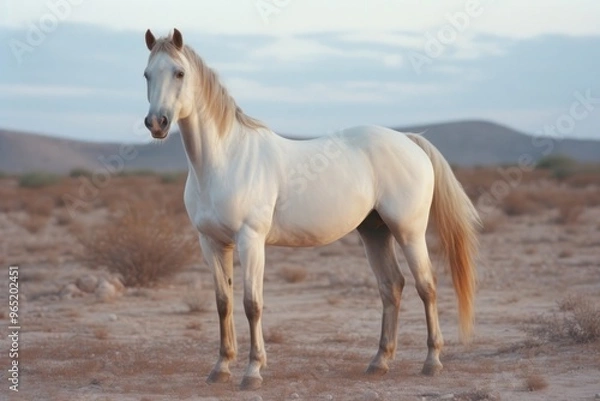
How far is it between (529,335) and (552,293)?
3723 mm

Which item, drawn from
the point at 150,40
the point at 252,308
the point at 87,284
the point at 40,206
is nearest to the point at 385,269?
the point at 252,308

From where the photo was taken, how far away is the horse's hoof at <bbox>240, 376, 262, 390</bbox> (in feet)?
22.5

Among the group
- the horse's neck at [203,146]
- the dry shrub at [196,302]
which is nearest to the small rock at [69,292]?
the dry shrub at [196,302]

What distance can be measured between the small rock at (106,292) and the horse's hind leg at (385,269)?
501 centimetres

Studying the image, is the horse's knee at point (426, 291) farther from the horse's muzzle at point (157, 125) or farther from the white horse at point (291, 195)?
the horse's muzzle at point (157, 125)

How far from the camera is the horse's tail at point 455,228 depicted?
7.98 m

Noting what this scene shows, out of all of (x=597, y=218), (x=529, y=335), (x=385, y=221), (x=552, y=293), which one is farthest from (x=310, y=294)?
(x=597, y=218)

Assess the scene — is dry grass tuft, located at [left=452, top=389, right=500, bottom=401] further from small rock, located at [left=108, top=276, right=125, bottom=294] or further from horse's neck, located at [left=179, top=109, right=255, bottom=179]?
small rock, located at [left=108, top=276, right=125, bottom=294]

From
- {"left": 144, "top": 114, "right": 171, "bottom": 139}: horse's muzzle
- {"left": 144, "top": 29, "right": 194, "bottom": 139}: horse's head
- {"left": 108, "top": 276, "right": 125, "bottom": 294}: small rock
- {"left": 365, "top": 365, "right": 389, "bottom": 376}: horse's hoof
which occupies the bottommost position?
{"left": 108, "top": 276, "right": 125, "bottom": 294}: small rock

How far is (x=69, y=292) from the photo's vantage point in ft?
40.9

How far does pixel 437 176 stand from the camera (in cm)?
803

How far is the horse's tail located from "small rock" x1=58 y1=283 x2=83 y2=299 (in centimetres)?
593

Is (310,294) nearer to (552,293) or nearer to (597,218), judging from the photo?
(552,293)

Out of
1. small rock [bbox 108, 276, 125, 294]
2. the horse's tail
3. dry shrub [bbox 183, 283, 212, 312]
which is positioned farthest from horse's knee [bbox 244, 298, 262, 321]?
small rock [bbox 108, 276, 125, 294]
